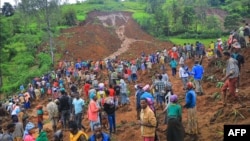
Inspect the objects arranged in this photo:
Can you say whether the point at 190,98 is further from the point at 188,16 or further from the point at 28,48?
the point at 188,16

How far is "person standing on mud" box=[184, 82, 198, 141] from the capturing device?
30.6 feet

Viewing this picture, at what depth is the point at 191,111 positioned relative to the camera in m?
9.66

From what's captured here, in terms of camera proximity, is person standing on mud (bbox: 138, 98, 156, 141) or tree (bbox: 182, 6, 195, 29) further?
tree (bbox: 182, 6, 195, 29)

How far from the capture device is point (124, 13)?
75688mm

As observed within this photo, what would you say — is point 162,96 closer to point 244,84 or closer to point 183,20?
point 244,84

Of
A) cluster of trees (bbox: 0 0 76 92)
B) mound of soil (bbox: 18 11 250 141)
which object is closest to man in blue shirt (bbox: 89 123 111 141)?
mound of soil (bbox: 18 11 250 141)

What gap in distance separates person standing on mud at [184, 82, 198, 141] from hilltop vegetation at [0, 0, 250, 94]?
83.8 feet

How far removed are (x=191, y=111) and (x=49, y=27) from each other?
29.4m

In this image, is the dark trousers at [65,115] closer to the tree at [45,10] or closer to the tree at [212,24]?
the tree at [45,10]

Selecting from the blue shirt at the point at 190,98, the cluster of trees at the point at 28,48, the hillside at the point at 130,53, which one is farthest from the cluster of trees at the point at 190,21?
the blue shirt at the point at 190,98

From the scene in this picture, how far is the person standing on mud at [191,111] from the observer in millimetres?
9336

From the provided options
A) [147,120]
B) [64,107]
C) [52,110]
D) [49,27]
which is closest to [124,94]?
[64,107]

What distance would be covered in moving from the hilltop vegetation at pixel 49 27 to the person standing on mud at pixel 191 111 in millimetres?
25527

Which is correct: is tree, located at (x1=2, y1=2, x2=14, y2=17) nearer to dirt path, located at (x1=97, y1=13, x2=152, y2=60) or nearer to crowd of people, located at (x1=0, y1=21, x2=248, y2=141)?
dirt path, located at (x1=97, y1=13, x2=152, y2=60)
